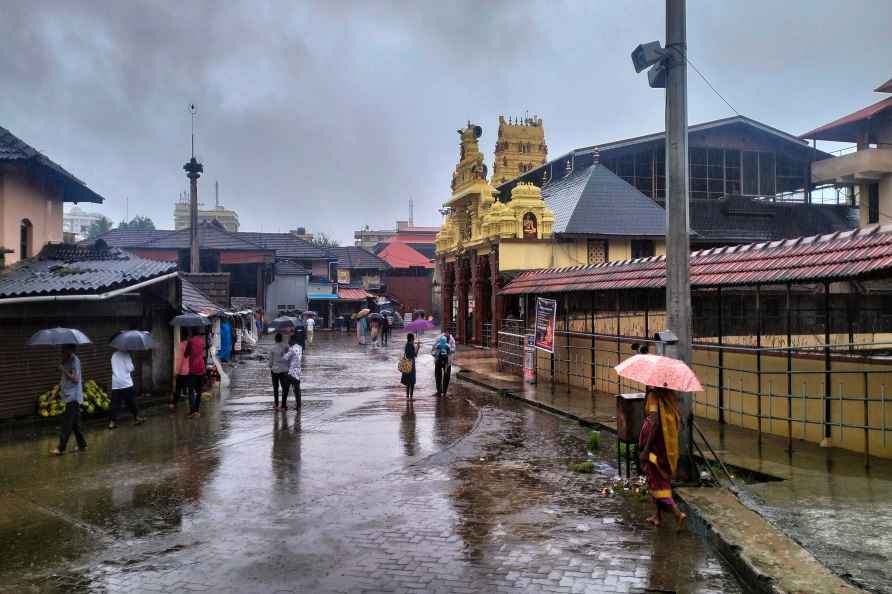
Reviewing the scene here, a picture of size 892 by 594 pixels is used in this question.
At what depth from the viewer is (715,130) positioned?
1441 inches

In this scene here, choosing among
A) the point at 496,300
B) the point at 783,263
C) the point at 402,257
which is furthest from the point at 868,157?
the point at 402,257

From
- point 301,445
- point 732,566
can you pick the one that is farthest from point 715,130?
point 732,566

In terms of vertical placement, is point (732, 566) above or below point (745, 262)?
below

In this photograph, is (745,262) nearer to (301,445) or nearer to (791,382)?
(791,382)

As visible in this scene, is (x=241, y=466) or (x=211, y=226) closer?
(x=241, y=466)

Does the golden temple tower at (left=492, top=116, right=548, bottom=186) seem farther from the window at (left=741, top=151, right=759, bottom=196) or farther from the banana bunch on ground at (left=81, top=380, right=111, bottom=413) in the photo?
the banana bunch on ground at (left=81, top=380, right=111, bottom=413)

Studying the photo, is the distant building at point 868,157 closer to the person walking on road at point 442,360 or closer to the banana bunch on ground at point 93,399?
the person walking on road at point 442,360

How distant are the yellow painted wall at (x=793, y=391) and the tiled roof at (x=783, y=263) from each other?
1262 millimetres

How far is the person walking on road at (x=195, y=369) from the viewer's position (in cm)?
1516

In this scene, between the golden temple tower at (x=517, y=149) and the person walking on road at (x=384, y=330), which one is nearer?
the person walking on road at (x=384, y=330)

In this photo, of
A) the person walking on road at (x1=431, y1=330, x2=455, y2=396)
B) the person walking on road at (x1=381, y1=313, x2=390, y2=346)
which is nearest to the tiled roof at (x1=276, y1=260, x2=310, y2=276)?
the person walking on road at (x1=381, y1=313, x2=390, y2=346)

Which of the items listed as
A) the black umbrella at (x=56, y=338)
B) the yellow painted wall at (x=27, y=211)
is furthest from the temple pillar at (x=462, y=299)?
the black umbrella at (x=56, y=338)

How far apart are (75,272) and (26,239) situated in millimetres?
2870

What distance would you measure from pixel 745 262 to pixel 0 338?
13.5 meters
